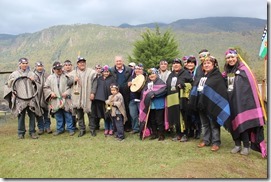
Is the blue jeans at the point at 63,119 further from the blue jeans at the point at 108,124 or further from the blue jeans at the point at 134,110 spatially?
the blue jeans at the point at 134,110

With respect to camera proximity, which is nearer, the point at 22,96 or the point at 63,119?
the point at 22,96

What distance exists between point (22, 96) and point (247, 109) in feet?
16.7

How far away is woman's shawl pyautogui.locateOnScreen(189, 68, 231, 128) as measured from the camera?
5879 mm

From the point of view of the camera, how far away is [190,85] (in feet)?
22.0

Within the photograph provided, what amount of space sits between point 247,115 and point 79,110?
402 centimetres

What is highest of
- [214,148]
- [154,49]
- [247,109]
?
[154,49]

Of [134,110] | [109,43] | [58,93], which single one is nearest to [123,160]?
[134,110]

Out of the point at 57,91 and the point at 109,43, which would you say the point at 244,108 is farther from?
the point at 109,43

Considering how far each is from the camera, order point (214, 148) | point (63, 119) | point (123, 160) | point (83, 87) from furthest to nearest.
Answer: point (63, 119)
point (83, 87)
point (214, 148)
point (123, 160)

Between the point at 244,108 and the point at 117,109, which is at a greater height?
the point at 244,108

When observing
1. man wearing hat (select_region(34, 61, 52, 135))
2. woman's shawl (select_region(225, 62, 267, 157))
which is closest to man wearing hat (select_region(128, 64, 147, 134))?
man wearing hat (select_region(34, 61, 52, 135))

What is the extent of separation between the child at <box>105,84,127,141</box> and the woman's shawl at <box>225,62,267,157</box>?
260 cm

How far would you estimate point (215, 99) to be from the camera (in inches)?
235

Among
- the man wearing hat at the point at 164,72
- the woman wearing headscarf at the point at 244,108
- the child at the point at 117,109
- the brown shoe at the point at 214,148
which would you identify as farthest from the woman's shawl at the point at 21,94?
the woman wearing headscarf at the point at 244,108
